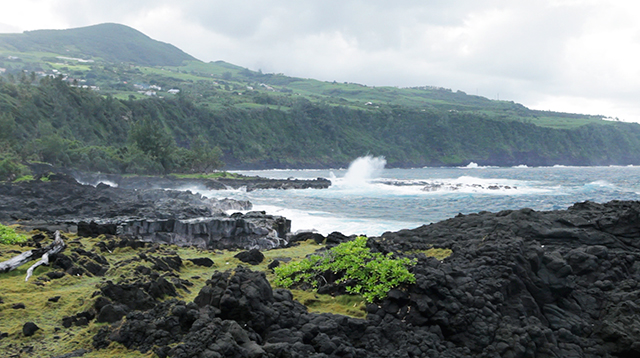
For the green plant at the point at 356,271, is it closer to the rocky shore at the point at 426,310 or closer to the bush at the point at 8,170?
the rocky shore at the point at 426,310

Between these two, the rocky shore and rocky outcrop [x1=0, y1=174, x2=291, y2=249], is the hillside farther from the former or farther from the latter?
the rocky shore

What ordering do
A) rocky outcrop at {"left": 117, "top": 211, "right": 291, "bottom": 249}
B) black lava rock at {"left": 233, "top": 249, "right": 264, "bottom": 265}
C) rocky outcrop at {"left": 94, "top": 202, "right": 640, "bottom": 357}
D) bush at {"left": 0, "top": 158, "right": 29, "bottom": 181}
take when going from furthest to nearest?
bush at {"left": 0, "top": 158, "right": 29, "bottom": 181} → rocky outcrop at {"left": 117, "top": 211, "right": 291, "bottom": 249} → black lava rock at {"left": 233, "top": 249, "right": 264, "bottom": 265} → rocky outcrop at {"left": 94, "top": 202, "right": 640, "bottom": 357}

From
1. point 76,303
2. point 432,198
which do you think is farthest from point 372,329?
point 432,198

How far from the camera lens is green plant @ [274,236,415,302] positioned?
8664 millimetres

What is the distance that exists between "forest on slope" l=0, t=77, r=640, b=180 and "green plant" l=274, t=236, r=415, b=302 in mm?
54046

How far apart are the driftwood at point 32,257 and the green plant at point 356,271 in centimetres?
509

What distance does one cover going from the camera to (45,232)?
51.0 ft

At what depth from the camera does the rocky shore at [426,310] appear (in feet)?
23.3

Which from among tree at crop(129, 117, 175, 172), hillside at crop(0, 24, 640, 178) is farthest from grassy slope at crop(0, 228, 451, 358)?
hillside at crop(0, 24, 640, 178)

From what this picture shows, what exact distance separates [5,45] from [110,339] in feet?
769

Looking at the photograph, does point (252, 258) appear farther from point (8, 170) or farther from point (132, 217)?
point (8, 170)

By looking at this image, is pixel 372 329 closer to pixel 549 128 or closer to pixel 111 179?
pixel 111 179

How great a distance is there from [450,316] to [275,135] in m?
135

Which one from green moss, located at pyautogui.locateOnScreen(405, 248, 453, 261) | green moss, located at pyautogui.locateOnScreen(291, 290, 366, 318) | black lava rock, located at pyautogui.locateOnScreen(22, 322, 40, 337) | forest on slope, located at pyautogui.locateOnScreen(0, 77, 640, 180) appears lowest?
black lava rock, located at pyautogui.locateOnScreen(22, 322, 40, 337)
